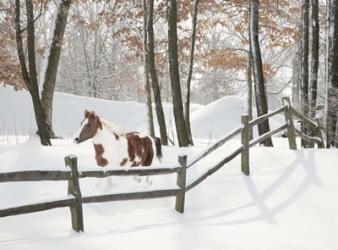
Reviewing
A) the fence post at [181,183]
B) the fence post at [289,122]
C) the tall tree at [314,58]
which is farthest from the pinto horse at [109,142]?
the tall tree at [314,58]

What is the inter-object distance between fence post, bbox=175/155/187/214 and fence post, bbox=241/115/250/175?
103 inches

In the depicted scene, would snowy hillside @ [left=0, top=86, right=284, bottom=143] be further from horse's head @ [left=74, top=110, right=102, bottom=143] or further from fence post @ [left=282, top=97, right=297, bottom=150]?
horse's head @ [left=74, top=110, right=102, bottom=143]

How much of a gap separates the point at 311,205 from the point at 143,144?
3243mm

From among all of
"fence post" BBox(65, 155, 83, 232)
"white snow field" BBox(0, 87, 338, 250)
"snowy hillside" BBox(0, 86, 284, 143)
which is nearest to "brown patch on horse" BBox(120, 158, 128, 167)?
"white snow field" BBox(0, 87, 338, 250)

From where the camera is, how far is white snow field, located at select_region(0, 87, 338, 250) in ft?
20.5

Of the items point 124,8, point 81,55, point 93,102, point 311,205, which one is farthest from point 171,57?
point 81,55

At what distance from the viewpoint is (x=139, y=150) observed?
8750mm

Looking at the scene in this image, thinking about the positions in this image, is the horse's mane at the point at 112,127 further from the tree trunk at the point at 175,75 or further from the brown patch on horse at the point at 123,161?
the tree trunk at the point at 175,75

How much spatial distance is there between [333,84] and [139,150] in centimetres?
676

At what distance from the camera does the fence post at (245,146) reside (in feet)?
33.5

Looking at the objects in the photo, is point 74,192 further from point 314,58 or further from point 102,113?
point 102,113

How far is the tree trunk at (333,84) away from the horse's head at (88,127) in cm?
729

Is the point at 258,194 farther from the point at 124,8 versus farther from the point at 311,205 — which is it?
the point at 124,8

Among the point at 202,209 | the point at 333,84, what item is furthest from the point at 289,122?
the point at 202,209
